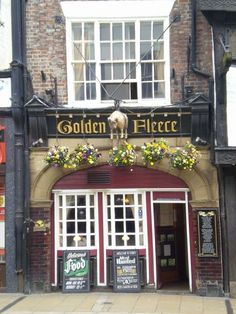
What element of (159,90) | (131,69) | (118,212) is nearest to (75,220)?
(118,212)

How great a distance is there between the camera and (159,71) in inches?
442

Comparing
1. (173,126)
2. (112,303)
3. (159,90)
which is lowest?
(112,303)

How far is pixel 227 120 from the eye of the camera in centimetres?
1034

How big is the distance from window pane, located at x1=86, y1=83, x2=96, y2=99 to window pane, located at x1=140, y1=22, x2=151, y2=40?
156cm

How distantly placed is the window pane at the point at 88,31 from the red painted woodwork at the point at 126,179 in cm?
300

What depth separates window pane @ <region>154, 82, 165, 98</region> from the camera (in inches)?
440

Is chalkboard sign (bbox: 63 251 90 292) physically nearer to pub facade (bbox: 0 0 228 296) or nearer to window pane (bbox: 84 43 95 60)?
pub facade (bbox: 0 0 228 296)

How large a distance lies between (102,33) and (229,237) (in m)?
5.35

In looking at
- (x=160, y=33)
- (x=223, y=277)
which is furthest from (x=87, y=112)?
(x=223, y=277)

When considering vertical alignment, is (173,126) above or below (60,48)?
below

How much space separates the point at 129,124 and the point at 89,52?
1984 millimetres

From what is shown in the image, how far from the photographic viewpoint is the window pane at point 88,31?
36.9 feet

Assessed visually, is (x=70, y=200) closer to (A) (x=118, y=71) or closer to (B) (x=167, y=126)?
(B) (x=167, y=126)

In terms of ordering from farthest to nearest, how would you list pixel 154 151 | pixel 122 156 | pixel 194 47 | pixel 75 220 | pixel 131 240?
pixel 75 220, pixel 131 240, pixel 194 47, pixel 154 151, pixel 122 156
